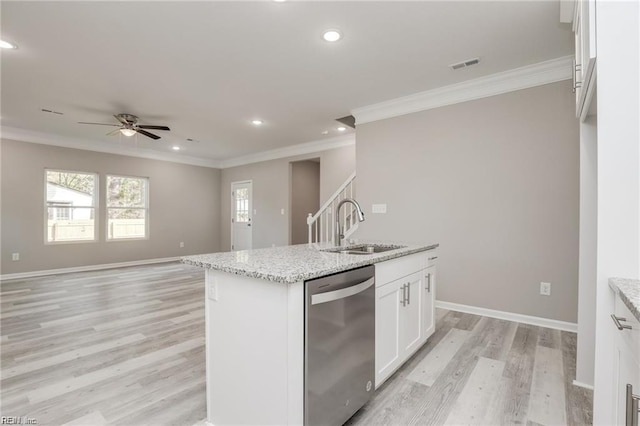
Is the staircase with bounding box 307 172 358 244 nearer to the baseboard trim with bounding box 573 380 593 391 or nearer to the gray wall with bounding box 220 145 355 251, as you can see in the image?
the gray wall with bounding box 220 145 355 251

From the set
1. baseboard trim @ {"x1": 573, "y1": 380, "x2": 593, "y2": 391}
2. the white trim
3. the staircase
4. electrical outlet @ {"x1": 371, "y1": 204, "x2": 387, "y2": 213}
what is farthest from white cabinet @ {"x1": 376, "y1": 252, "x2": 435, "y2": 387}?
the white trim

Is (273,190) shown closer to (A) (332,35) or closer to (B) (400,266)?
(A) (332,35)

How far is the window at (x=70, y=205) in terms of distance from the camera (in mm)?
5828

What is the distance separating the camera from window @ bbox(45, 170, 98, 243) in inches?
229

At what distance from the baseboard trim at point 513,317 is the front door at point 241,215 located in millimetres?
5321

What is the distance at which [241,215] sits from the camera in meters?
8.05

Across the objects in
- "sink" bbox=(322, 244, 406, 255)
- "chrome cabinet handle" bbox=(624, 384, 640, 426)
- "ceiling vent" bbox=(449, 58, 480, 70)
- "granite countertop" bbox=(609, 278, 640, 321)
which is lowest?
"chrome cabinet handle" bbox=(624, 384, 640, 426)

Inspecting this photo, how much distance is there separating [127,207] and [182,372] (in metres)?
5.81

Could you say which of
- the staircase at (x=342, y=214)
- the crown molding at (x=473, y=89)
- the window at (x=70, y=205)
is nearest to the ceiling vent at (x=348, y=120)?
the crown molding at (x=473, y=89)

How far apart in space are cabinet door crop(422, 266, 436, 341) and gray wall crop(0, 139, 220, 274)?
660cm

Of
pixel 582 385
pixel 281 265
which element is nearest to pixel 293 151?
pixel 281 265

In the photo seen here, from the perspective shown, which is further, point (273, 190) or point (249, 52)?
point (273, 190)

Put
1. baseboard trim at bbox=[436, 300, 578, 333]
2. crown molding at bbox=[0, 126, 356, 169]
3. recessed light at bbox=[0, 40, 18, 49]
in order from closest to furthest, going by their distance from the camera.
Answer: recessed light at bbox=[0, 40, 18, 49], baseboard trim at bbox=[436, 300, 578, 333], crown molding at bbox=[0, 126, 356, 169]

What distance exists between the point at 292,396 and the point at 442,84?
3.54 m
